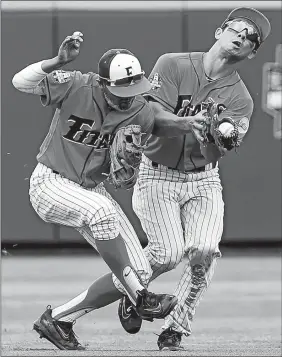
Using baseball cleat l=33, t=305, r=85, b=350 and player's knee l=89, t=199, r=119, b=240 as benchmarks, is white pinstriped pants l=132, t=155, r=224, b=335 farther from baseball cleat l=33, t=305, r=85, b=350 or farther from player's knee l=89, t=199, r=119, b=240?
player's knee l=89, t=199, r=119, b=240

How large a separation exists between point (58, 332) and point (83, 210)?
108cm

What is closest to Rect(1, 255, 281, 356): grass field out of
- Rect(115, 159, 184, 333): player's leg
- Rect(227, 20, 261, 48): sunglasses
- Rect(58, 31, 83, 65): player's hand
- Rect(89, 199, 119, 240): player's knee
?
Rect(115, 159, 184, 333): player's leg

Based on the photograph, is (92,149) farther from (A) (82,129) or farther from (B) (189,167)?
(B) (189,167)

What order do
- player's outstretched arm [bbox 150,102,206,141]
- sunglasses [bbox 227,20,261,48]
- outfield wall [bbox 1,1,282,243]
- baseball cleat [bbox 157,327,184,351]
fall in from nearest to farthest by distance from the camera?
player's outstretched arm [bbox 150,102,206,141] < sunglasses [bbox 227,20,261,48] < baseball cleat [bbox 157,327,184,351] < outfield wall [bbox 1,1,282,243]

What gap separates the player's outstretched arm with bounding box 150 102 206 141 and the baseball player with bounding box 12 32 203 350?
0.09 ft

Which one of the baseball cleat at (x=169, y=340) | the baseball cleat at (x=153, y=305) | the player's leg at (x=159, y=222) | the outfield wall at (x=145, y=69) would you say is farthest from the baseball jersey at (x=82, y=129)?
the outfield wall at (x=145, y=69)

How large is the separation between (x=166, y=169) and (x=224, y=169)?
19.0 ft

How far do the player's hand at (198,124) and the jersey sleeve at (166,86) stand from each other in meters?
0.36

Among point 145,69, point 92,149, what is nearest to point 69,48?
point 92,149

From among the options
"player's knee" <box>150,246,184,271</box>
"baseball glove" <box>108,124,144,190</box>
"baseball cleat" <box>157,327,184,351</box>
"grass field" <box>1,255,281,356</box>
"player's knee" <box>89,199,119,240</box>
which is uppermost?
"baseball glove" <box>108,124,144,190</box>

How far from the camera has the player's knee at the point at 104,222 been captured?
5867 mm

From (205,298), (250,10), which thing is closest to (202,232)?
(250,10)

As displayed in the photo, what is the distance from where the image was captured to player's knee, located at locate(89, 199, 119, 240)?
5.87m

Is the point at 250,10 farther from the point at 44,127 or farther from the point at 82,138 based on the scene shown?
the point at 44,127
